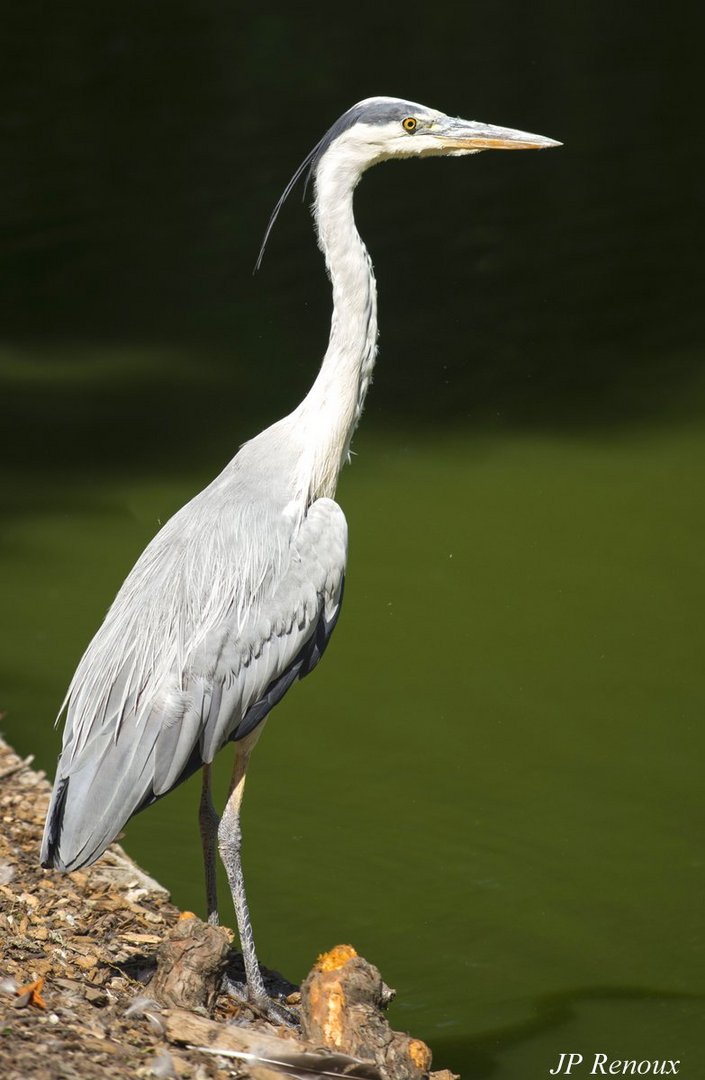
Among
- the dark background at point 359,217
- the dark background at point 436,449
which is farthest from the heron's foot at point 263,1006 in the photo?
the dark background at point 359,217

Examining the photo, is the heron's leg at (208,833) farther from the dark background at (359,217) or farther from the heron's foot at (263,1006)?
the dark background at (359,217)

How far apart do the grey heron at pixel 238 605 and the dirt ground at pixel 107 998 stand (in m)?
0.24

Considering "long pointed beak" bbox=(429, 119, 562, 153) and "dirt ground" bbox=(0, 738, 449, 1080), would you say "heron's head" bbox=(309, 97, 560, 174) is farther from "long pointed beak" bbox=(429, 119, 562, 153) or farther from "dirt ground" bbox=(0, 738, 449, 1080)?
"dirt ground" bbox=(0, 738, 449, 1080)

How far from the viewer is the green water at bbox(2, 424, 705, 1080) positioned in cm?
385

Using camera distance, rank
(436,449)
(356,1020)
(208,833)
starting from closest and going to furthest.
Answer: (356,1020)
(208,833)
(436,449)

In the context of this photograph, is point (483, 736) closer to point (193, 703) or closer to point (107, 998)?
point (193, 703)

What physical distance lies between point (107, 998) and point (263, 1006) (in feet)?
1.38

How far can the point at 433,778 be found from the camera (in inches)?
184

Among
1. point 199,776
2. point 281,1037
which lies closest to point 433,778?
point 199,776

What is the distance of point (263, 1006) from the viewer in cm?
344

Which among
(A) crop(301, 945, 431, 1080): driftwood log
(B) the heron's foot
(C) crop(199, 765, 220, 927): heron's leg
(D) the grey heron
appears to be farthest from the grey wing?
(A) crop(301, 945, 431, 1080): driftwood log

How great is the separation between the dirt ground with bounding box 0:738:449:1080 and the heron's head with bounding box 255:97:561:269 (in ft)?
5.81

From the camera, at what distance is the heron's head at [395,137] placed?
152 inches

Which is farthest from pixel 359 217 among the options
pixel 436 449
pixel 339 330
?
pixel 339 330
